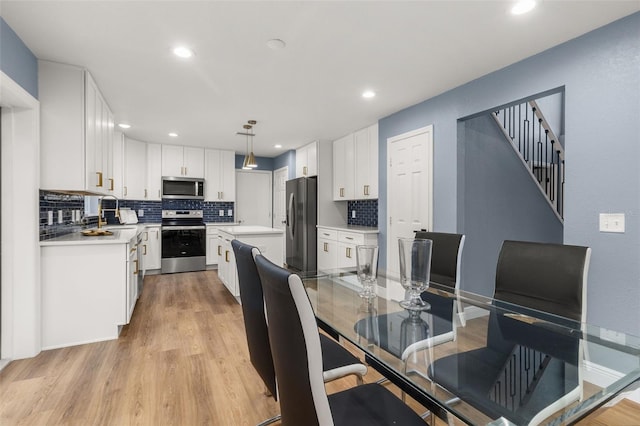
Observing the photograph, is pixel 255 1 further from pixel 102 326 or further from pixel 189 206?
pixel 189 206

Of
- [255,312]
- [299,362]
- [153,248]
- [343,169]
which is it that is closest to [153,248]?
[153,248]

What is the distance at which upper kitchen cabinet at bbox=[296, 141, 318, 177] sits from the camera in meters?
5.38

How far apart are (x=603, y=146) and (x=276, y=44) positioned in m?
2.33

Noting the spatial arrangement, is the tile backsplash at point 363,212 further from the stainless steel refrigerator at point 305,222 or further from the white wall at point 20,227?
the white wall at point 20,227

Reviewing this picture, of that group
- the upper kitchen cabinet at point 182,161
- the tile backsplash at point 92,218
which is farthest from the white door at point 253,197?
the upper kitchen cabinet at point 182,161

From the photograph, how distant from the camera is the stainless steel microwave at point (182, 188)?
18.6 ft

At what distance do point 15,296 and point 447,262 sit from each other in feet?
10.3

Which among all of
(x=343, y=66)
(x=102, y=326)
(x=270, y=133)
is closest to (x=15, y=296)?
(x=102, y=326)

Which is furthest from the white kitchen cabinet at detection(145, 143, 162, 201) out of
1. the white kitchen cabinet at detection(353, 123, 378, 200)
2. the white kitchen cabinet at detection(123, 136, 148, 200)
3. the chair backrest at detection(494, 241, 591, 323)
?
the chair backrest at detection(494, 241, 591, 323)

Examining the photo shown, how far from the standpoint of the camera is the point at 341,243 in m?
4.58

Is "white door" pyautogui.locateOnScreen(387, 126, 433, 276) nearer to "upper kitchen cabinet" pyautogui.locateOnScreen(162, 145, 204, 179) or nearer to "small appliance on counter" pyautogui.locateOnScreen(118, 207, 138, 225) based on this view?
"upper kitchen cabinet" pyautogui.locateOnScreen(162, 145, 204, 179)

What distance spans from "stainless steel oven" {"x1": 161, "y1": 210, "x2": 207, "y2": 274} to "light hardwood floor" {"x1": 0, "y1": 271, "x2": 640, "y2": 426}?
8.23ft

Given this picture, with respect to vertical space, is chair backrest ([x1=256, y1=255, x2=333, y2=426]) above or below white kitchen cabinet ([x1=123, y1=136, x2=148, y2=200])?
below

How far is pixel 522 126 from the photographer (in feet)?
13.4
